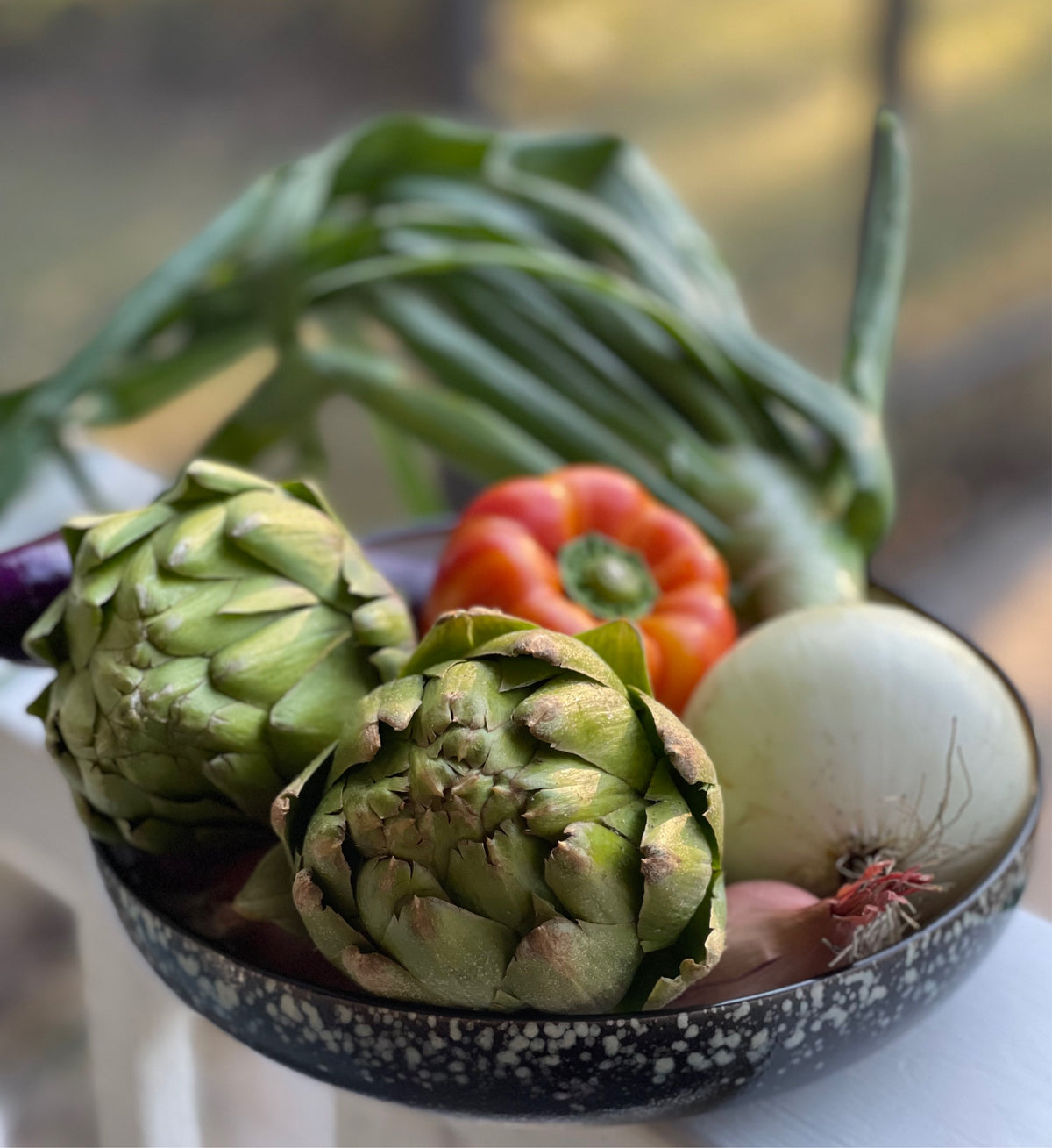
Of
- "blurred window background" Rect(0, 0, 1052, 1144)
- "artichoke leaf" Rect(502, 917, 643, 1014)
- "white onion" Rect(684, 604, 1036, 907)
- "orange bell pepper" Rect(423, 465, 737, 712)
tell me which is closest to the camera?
"artichoke leaf" Rect(502, 917, 643, 1014)

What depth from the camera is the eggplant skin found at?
24.5 inches

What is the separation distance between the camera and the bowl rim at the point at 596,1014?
45 cm

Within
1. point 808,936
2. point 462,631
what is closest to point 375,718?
point 462,631

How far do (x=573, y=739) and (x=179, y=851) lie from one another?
0.21 metres

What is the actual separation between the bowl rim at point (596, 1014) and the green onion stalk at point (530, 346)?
234 mm

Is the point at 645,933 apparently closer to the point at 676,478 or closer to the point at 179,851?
the point at 179,851

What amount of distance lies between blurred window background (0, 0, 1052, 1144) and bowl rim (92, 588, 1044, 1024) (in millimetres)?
1191

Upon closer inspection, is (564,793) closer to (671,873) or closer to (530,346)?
(671,873)

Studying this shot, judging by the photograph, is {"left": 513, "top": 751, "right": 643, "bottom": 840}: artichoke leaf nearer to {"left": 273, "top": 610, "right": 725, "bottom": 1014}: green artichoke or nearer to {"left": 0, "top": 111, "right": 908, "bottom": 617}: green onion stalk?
{"left": 273, "top": 610, "right": 725, "bottom": 1014}: green artichoke

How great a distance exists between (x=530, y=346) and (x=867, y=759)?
0.48m

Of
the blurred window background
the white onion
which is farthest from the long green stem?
the blurred window background

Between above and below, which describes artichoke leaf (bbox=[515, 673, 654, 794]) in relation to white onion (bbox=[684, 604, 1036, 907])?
above

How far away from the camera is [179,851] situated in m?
0.57

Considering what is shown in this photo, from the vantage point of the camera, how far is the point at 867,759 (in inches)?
22.1
